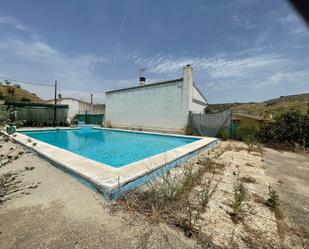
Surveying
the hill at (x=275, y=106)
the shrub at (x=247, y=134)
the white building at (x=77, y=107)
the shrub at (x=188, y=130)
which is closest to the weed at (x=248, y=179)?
the shrub at (x=247, y=134)

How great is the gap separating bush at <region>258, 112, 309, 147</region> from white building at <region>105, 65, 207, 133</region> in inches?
212

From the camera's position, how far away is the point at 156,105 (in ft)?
46.4

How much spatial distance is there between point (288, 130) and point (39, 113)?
20.0m

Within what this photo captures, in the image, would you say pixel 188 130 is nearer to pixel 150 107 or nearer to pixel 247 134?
pixel 247 134

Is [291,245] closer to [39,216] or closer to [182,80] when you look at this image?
[39,216]

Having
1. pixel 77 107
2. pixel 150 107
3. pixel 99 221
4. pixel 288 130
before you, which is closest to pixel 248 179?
pixel 99 221

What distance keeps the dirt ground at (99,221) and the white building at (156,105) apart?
9592mm

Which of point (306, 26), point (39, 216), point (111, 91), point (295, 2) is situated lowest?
point (39, 216)

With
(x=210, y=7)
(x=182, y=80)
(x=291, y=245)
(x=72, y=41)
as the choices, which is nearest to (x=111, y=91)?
(x=72, y=41)

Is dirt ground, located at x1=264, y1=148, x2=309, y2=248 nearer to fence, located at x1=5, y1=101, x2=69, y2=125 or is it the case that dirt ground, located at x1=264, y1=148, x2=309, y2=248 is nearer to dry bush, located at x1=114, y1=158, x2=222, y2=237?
dry bush, located at x1=114, y1=158, x2=222, y2=237

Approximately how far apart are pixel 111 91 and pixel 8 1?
11220 mm

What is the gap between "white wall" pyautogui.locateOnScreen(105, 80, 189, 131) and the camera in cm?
1278

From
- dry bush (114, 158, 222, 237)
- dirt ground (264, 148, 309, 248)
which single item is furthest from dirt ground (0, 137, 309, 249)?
dry bush (114, 158, 222, 237)

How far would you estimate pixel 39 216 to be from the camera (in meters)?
2.19
